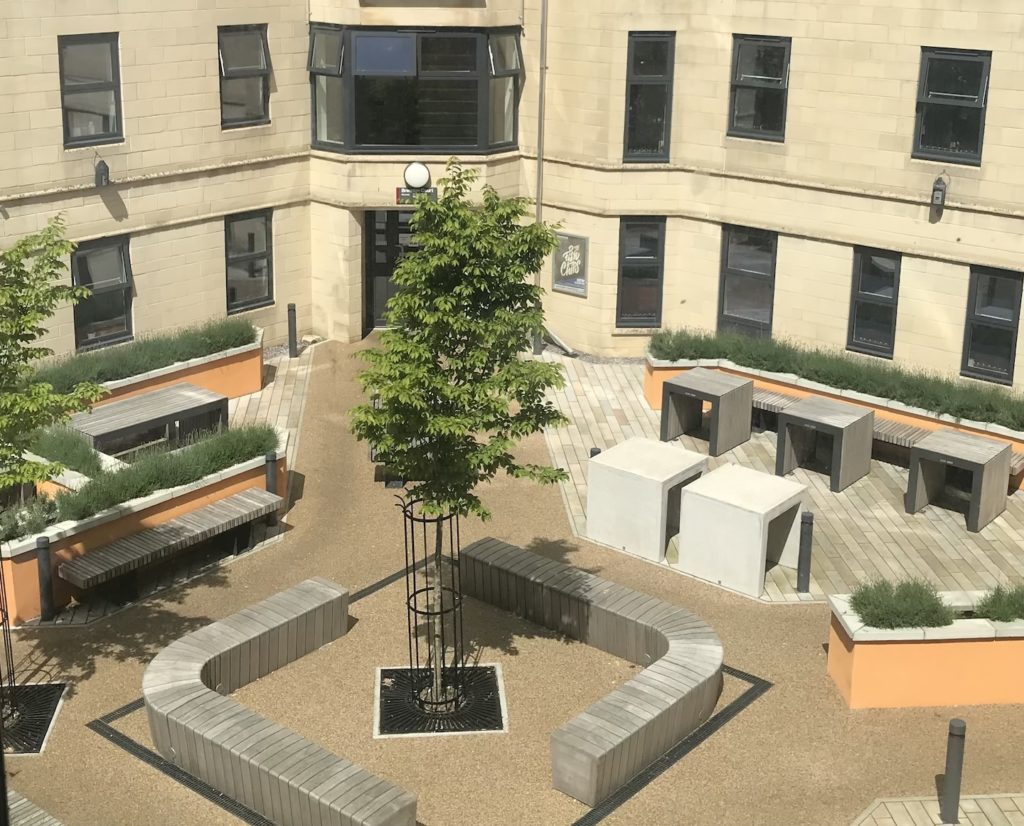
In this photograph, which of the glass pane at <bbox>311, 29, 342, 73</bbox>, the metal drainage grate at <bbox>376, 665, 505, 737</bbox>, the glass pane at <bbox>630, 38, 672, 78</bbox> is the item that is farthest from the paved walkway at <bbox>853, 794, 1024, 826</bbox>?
the glass pane at <bbox>311, 29, 342, 73</bbox>

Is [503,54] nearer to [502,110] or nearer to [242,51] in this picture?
[502,110]

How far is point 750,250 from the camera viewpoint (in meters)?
25.1

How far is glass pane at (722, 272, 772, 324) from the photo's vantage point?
2512 cm

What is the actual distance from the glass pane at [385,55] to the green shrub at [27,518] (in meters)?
10.7

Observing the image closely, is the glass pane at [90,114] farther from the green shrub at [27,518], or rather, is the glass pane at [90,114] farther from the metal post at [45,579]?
the metal post at [45,579]

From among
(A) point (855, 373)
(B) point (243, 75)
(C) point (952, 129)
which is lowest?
(A) point (855, 373)

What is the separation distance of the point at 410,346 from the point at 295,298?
1314cm

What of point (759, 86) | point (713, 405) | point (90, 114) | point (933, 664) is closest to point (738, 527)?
point (933, 664)

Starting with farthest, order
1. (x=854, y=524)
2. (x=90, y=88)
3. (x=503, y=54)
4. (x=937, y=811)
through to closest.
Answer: (x=503, y=54) → (x=90, y=88) → (x=854, y=524) → (x=937, y=811)

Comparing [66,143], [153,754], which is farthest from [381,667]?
[66,143]

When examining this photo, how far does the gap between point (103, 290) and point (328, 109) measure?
5.11m

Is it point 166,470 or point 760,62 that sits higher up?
point 760,62

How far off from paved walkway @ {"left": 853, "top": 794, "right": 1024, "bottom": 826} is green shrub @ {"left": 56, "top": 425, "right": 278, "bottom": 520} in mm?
9294

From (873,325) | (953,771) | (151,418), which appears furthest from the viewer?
(873,325)
